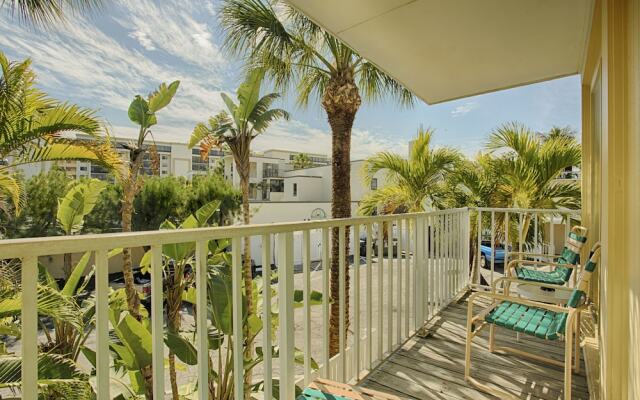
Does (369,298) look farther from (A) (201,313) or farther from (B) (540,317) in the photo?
(A) (201,313)

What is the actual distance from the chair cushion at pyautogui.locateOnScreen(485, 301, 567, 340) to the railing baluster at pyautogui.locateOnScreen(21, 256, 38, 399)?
6.84 feet

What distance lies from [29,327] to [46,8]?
15.6ft

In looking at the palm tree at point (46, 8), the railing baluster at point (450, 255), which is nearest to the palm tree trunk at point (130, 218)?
the palm tree at point (46, 8)

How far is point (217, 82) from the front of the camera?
19.9m

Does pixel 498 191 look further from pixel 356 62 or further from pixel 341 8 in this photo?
pixel 341 8

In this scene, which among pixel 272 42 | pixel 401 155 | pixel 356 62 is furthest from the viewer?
pixel 401 155

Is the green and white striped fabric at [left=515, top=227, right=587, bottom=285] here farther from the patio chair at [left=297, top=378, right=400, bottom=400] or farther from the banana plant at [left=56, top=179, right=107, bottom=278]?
the banana plant at [left=56, top=179, right=107, bottom=278]

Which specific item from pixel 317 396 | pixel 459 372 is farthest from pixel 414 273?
pixel 317 396

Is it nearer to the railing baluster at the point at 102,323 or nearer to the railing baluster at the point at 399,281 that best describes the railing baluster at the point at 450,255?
the railing baluster at the point at 399,281

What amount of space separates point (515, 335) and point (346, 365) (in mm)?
1636

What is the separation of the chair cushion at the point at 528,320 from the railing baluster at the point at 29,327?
6.84 feet

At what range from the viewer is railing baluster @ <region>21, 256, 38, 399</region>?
799 millimetres

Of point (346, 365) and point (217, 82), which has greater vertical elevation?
point (217, 82)

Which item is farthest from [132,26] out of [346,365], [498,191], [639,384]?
[639,384]
